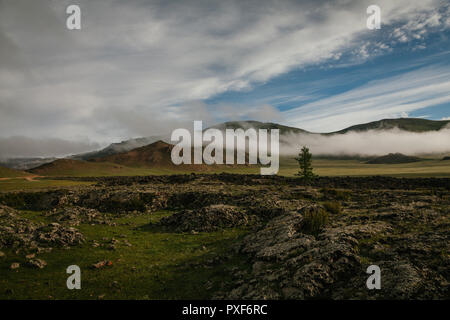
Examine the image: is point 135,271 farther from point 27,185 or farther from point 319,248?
point 27,185

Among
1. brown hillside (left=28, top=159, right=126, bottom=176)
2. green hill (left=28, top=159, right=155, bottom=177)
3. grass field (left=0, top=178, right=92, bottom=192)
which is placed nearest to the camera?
grass field (left=0, top=178, right=92, bottom=192)

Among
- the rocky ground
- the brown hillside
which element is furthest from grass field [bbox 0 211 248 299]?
the brown hillside

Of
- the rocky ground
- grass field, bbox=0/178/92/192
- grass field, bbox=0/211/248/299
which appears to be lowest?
grass field, bbox=0/211/248/299

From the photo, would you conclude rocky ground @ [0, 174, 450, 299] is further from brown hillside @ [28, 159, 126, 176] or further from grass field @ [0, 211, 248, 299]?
brown hillside @ [28, 159, 126, 176]

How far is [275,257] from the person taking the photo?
1301cm

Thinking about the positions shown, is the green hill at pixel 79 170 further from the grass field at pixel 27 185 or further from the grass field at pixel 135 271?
the grass field at pixel 135 271

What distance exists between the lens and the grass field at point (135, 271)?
11883mm

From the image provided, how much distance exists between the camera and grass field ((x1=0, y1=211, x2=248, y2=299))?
11.9 m

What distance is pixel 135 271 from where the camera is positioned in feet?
46.7

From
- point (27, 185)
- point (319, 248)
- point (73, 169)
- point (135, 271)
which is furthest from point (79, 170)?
point (319, 248)

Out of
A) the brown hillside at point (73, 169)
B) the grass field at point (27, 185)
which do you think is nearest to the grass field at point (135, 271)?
the grass field at point (27, 185)
